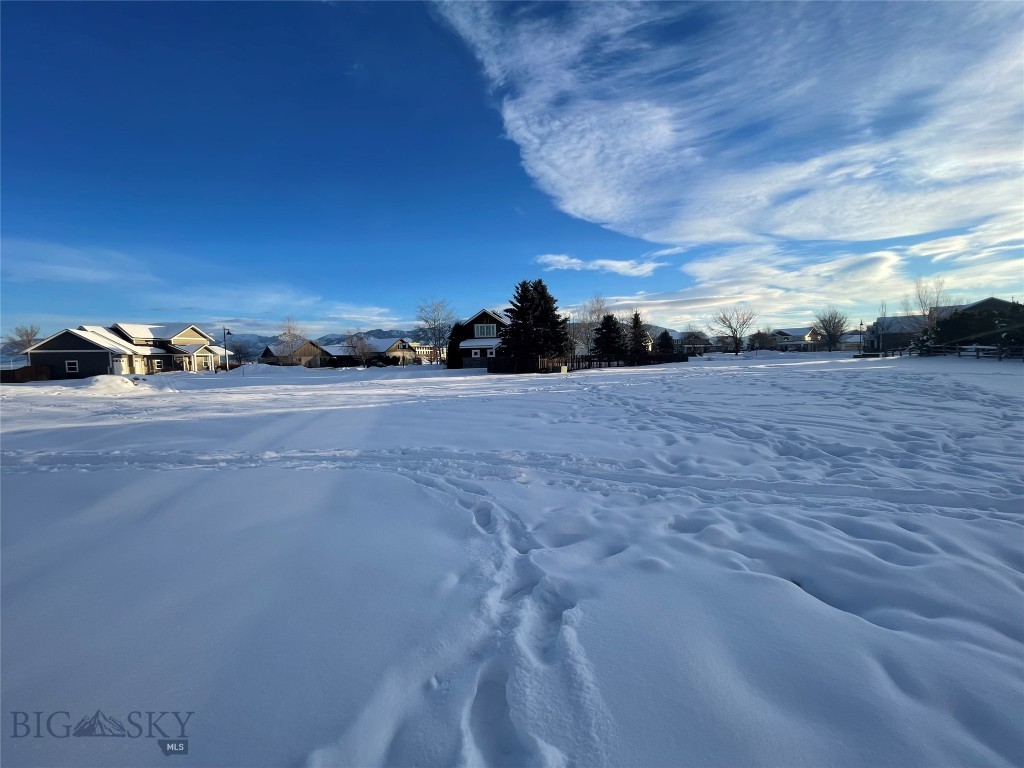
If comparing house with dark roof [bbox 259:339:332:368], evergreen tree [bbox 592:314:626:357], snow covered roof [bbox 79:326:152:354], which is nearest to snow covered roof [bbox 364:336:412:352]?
house with dark roof [bbox 259:339:332:368]

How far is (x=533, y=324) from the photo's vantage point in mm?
32594

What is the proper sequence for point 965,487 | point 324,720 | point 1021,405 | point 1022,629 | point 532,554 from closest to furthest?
point 324,720, point 1022,629, point 532,554, point 965,487, point 1021,405

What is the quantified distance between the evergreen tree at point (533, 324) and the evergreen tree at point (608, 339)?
12.1 metres

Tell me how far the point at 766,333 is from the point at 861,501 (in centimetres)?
10418

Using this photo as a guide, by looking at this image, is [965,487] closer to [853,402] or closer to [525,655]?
[525,655]

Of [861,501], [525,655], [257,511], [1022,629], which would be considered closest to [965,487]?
[861,501]

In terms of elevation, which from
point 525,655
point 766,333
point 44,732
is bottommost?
point 44,732

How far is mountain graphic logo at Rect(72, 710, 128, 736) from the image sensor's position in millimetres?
1876

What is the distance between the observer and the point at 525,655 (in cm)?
214

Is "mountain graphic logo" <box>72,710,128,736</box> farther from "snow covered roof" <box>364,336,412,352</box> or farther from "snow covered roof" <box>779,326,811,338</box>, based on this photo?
"snow covered roof" <box>779,326,811,338</box>

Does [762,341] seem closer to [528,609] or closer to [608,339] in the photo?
[608,339]

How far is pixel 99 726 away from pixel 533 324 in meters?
31.5

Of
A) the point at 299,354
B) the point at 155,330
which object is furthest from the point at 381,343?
the point at 155,330

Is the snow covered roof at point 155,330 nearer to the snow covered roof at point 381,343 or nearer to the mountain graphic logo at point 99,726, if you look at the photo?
the snow covered roof at point 381,343
